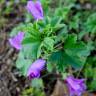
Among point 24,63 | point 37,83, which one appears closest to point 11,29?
point 37,83

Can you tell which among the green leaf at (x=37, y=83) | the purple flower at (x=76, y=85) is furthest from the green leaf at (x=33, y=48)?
the green leaf at (x=37, y=83)

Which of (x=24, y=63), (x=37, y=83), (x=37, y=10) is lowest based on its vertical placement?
(x=37, y=83)

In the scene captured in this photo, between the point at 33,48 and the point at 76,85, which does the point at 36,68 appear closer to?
the point at 33,48

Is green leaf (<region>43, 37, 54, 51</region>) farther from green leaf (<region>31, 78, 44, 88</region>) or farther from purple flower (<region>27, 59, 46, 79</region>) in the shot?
green leaf (<region>31, 78, 44, 88</region>)

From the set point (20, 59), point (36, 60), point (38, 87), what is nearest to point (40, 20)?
point (36, 60)

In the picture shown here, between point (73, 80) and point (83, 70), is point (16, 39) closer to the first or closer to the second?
point (73, 80)

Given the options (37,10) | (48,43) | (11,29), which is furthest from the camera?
(11,29)

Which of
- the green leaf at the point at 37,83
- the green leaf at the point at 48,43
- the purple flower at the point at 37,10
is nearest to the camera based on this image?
the green leaf at the point at 48,43

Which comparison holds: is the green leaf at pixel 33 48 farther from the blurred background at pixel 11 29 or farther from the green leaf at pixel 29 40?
the blurred background at pixel 11 29

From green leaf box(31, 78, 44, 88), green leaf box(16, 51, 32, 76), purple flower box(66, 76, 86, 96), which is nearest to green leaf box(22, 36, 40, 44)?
green leaf box(16, 51, 32, 76)
